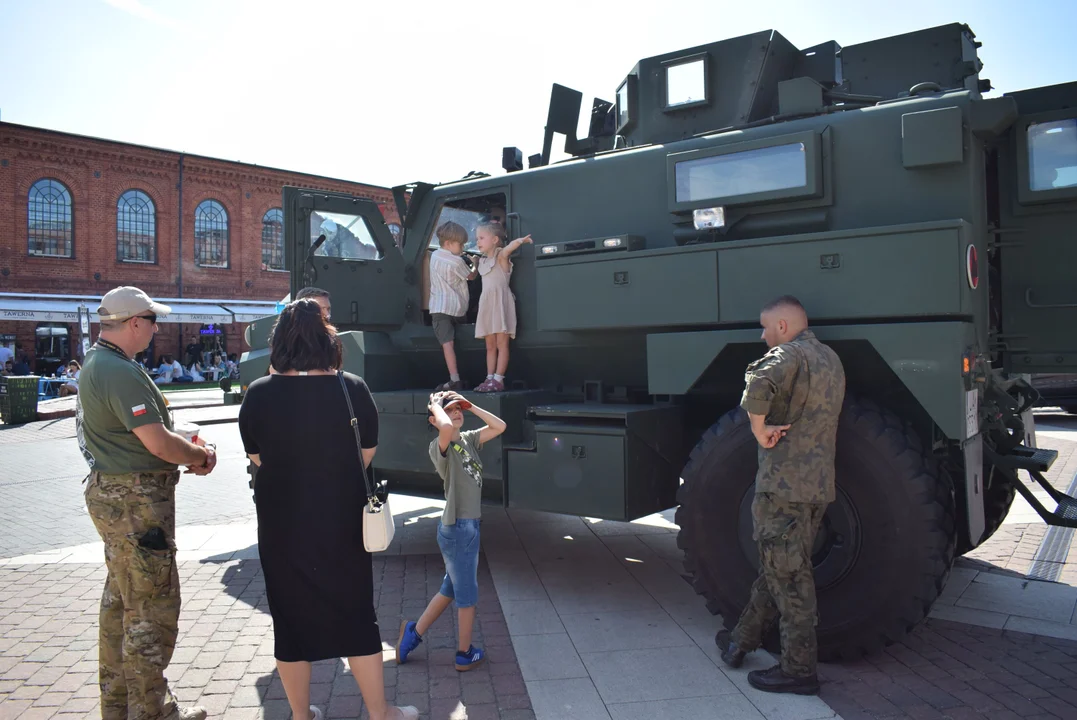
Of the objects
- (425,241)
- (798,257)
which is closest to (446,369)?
(425,241)

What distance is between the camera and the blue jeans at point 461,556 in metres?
4.01

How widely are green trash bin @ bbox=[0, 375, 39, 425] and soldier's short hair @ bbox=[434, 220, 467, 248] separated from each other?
16.4m

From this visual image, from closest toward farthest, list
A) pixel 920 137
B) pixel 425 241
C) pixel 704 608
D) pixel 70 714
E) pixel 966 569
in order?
pixel 70 714 < pixel 920 137 < pixel 704 608 < pixel 966 569 < pixel 425 241

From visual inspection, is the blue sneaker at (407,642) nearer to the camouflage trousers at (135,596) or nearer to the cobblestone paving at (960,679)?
the camouflage trousers at (135,596)

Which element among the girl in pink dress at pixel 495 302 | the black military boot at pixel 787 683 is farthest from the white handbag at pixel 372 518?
Result: the girl in pink dress at pixel 495 302

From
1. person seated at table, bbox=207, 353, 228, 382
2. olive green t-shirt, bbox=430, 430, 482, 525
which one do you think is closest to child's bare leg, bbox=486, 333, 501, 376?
olive green t-shirt, bbox=430, 430, 482, 525

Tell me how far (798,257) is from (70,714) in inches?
160

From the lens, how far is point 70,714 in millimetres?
3717

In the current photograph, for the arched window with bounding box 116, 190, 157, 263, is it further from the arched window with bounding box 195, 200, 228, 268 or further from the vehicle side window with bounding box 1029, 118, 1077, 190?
the vehicle side window with bounding box 1029, 118, 1077, 190

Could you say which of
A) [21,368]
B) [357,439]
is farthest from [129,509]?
[21,368]

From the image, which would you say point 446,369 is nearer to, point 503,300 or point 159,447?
point 503,300

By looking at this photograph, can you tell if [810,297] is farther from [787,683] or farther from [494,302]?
[494,302]

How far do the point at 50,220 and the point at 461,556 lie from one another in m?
34.9

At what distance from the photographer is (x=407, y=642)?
420 centimetres
